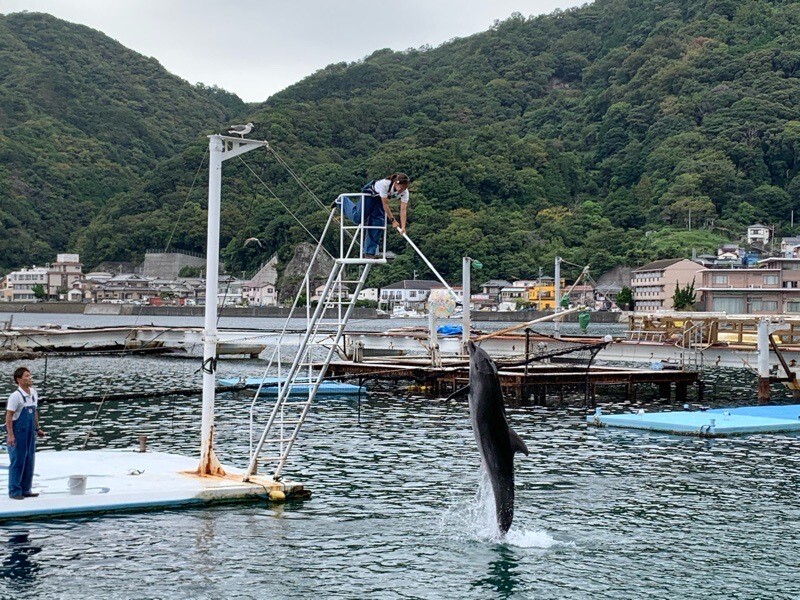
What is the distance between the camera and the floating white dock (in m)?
16.4

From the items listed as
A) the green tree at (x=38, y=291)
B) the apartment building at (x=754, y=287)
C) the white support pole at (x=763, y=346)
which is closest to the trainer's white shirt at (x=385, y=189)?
the white support pole at (x=763, y=346)

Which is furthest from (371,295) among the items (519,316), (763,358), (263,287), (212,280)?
(212,280)

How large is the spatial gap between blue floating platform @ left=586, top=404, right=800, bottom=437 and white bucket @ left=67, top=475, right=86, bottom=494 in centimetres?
1858

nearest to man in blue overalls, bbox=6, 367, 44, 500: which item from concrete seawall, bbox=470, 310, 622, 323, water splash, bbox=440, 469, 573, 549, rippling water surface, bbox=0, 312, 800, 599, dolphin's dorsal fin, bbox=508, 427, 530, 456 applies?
rippling water surface, bbox=0, 312, 800, 599

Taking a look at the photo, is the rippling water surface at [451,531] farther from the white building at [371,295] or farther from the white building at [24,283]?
the white building at [24,283]

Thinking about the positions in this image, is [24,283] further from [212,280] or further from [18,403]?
[18,403]

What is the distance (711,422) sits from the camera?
1173 inches

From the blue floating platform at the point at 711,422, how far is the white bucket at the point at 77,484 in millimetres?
18578

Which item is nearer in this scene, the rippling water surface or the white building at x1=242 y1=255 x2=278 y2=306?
the rippling water surface

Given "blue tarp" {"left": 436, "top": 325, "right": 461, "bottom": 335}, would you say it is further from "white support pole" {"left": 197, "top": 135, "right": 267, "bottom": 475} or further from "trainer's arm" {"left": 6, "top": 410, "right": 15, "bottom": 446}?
"trainer's arm" {"left": 6, "top": 410, "right": 15, "bottom": 446}

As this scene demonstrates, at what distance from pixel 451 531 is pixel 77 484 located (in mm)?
6273

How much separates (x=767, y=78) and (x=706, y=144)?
23681 millimetres

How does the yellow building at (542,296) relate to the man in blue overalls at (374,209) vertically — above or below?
above

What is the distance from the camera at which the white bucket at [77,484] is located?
16.9 metres
